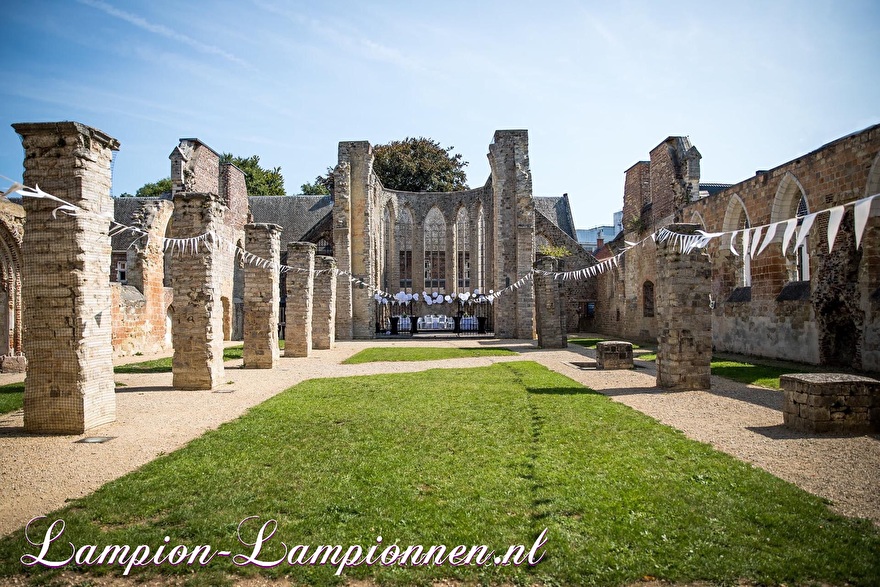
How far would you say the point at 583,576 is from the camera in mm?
3174

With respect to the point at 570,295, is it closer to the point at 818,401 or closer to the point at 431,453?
the point at 818,401

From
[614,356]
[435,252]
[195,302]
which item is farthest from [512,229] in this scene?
[195,302]

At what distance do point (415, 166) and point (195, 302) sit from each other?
30212 mm

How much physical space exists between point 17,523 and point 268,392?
582cm

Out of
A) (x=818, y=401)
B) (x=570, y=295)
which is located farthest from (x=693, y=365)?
(x=570, y=295)

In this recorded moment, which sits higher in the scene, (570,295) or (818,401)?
(570,295)

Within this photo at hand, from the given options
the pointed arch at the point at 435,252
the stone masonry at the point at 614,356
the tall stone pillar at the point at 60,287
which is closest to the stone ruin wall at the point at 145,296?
the tall stone pillar at the point at 60,287

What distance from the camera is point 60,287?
6.63 m

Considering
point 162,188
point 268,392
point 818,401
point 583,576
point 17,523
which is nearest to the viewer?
point 583,576

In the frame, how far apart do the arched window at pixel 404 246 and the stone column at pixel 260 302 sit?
18.9 meters

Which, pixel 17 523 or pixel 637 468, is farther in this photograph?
pixel 637 468

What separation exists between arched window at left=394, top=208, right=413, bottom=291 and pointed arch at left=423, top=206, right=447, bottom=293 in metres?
1.09

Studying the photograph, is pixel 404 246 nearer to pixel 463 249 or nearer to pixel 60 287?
pixel 463 249

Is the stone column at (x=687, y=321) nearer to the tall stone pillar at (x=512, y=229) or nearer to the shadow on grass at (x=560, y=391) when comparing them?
the shadow on grass at (x=560, y=391)
